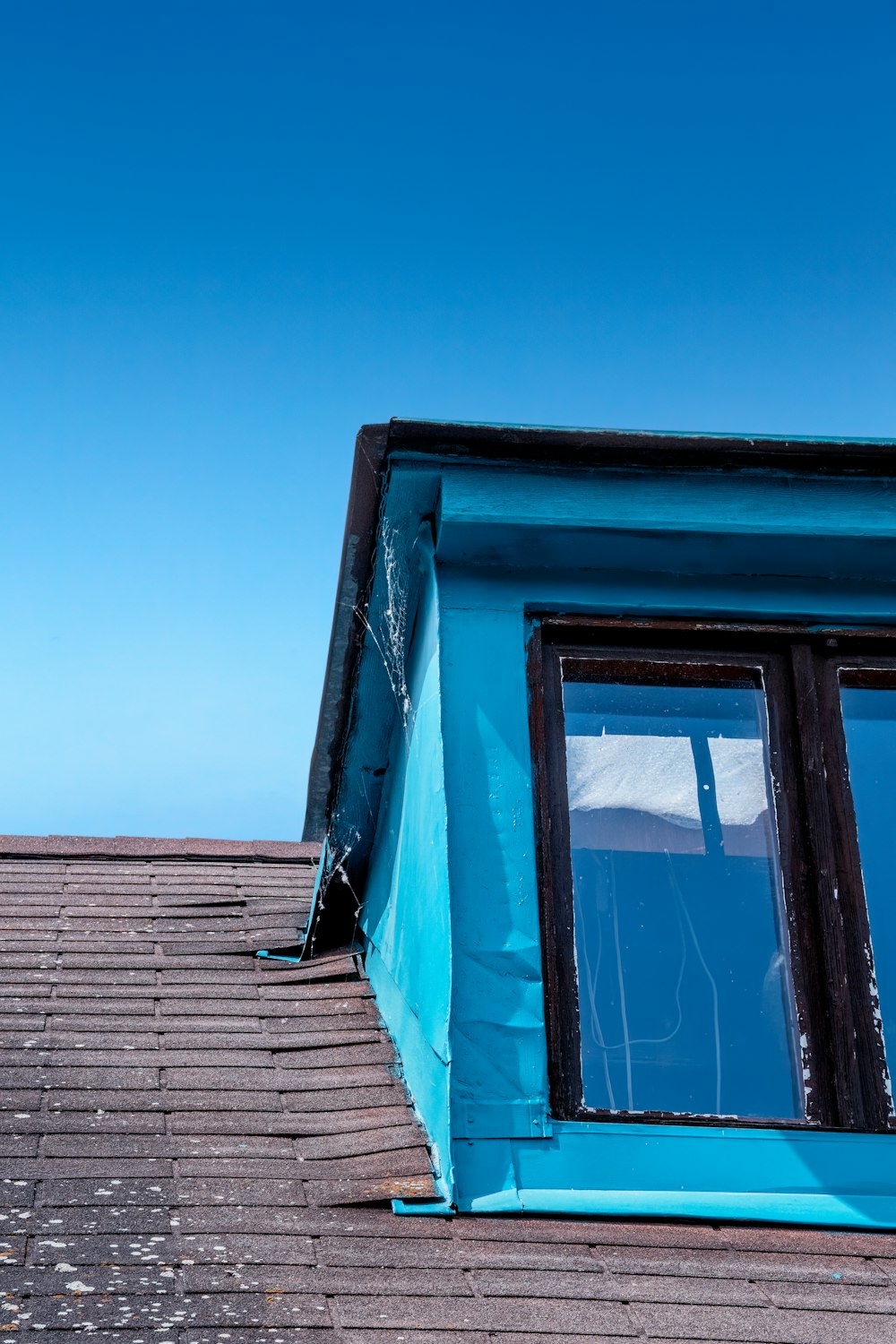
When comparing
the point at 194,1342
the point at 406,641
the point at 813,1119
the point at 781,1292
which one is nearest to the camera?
the point at 194,1342

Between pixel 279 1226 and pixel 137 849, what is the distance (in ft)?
10.5

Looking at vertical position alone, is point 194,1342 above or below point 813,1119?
below

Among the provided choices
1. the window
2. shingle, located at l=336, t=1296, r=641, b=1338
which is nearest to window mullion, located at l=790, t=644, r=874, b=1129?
the window

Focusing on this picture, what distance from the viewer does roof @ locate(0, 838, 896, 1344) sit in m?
1.94

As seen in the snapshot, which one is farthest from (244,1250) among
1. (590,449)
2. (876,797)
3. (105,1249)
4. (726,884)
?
(876,797)

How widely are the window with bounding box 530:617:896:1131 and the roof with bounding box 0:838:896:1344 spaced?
40 centimetres

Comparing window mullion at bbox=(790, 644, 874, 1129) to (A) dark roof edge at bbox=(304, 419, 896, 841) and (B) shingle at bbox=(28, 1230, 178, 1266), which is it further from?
(B) shingle at bbox=(28, 1230, 178, 1266)

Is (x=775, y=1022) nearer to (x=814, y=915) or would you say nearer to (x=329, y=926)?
(x=814, y=915)

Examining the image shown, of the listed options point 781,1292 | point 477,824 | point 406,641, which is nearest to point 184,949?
point 406,641

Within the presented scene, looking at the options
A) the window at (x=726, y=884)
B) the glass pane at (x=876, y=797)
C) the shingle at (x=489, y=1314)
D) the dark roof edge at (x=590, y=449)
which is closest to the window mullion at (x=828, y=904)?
the window at (x=726, y=884)

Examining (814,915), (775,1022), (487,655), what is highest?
(487,655)

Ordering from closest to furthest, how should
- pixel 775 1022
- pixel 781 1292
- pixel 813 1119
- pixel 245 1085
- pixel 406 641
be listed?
pixel 781 1292 < pixel 813 1119 < pixel 775 1022 < pixel 245 1085 < pixel 406 641

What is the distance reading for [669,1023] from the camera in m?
3.05

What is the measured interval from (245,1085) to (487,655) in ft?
4.22
